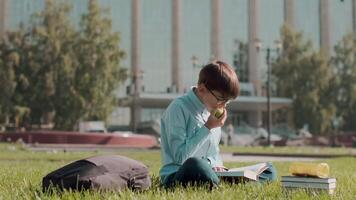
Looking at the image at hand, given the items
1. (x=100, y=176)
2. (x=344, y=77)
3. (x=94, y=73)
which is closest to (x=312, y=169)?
(x=100, y=176)

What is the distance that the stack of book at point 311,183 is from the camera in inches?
171

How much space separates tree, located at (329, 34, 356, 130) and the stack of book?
5074cm

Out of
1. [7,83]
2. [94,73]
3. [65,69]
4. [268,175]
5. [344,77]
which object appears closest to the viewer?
[268,175]

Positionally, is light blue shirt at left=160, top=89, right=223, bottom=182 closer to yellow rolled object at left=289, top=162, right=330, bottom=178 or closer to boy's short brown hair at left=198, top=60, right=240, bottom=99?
boy's short brown hair at left=198, top=60, right=240, bottom=99

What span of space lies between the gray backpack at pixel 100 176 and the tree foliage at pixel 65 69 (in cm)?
3327

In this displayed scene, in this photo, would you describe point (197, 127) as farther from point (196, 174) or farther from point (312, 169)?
point (312, 169)

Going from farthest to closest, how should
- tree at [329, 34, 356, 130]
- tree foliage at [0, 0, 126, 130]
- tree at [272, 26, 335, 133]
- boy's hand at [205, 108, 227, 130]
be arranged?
1. tree at [329, 34, 356, 130]
2. tree at [272, 26, 335, 133]
3. tree foliage at [0, 0, 126, 130]
4. boy's hand at [205, 108, 227, 130]

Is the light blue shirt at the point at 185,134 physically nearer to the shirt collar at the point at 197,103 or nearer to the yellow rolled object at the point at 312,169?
the shirt collar at the point at 197,103

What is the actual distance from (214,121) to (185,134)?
9.7 inches

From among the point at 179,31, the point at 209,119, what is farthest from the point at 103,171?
the point at 179,31

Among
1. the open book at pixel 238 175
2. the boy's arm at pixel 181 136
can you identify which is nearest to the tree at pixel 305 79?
the open book at pixel 238 175

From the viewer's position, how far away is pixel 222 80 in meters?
4.59

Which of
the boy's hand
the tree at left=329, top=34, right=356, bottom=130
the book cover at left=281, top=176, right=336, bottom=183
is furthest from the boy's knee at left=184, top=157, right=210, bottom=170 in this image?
the tree at left=329, top=34, right=356, bottom=130

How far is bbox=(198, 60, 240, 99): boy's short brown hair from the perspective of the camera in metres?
4.59
